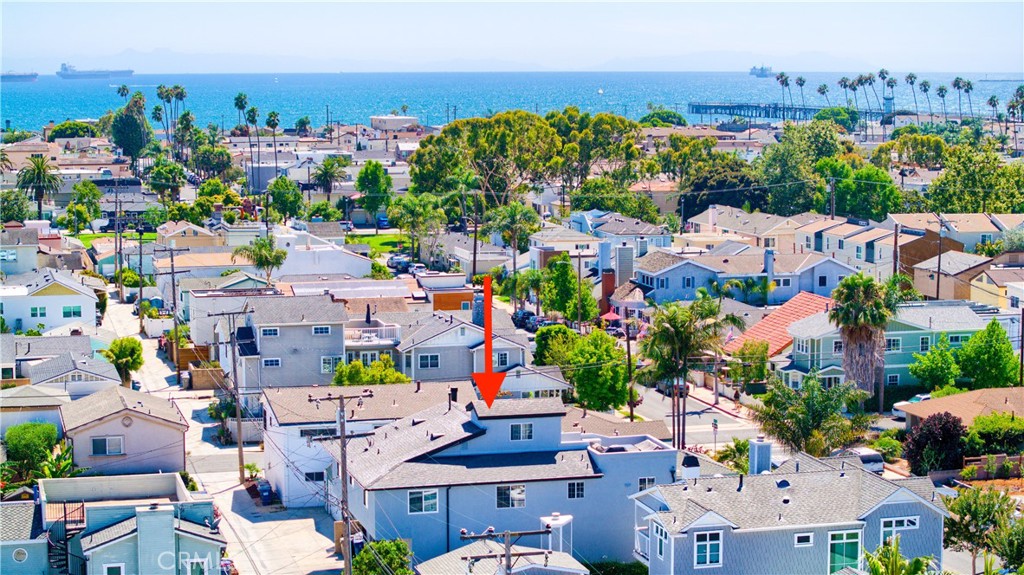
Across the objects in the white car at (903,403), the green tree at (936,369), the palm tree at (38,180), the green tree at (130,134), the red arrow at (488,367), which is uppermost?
the green tree at (130,134)

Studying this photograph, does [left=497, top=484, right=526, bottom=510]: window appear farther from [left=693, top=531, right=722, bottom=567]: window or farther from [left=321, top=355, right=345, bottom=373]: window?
[left=321, top=355, right=345, bottom=373]: window

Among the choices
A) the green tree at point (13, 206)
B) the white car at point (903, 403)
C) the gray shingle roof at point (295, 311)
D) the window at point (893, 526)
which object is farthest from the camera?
the green tree at point (13, 206)

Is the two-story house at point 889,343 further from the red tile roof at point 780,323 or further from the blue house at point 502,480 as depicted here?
the blue house at point 502,480

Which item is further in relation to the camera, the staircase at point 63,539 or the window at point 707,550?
the window at point 707,550

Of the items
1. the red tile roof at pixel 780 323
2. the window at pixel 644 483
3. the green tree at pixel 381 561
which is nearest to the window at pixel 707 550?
the window at pixel 644 483

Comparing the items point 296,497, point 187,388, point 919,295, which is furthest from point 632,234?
point 296,497

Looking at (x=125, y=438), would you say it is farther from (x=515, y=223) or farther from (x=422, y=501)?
(x=515, y=223)
